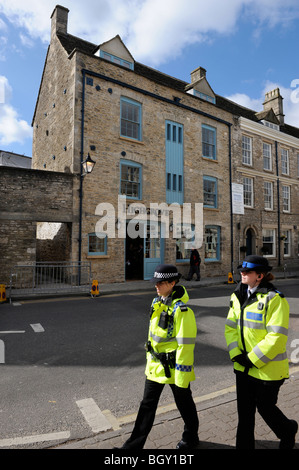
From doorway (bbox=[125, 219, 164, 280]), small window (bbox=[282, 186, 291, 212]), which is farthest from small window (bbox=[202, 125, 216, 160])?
small window (bbox=[282, 186, 291, 212])

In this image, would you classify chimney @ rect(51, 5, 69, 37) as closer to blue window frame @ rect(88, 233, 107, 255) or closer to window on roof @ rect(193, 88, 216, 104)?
window on roof @ rect(193, 88, 216, 104)

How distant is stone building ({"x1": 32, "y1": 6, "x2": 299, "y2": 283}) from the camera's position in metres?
13.6

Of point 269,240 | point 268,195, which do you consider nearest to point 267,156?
point 268,195

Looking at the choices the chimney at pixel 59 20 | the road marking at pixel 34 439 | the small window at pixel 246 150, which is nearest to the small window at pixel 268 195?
the small window at pixel 246 150

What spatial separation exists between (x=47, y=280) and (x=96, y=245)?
10.3 ft

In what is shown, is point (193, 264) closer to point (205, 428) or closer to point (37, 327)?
point (37, 327)

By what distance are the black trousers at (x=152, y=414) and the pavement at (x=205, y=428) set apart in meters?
0.15

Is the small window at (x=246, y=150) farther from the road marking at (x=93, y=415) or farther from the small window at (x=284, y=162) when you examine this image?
the road marking at (x=93, y=415)

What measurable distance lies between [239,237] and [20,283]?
13.6 meters

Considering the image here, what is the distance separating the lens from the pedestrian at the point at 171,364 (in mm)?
2521

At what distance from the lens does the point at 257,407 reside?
2.41 m

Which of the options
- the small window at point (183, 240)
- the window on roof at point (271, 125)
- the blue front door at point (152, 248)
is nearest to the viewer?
the blue front door at point (152, 248)

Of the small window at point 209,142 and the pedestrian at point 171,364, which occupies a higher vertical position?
the small window at point 209,142

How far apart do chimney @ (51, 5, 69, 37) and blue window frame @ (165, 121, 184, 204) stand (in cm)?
778
